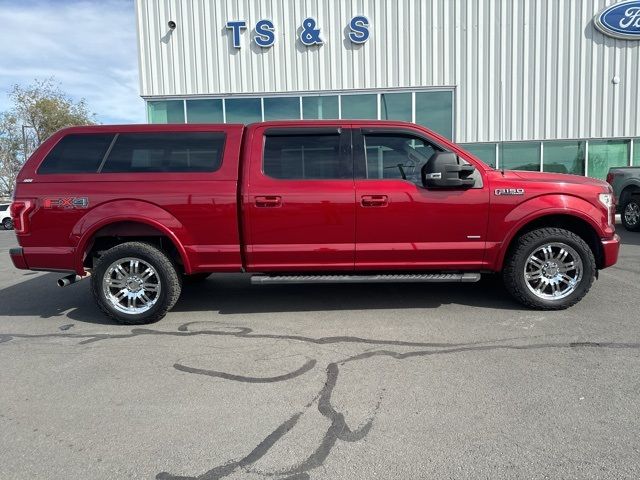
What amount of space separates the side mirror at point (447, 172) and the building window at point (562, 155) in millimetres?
11597

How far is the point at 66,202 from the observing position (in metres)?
4.53

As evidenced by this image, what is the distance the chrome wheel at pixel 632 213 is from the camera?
10.5 m

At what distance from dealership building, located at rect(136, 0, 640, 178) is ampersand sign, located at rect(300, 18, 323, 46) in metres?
0.03

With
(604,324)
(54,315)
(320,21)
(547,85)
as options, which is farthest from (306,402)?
(547,85)

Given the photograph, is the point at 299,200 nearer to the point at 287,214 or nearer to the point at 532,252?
the point at 287,214

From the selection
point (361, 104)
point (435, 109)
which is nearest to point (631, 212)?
point (435, 109)

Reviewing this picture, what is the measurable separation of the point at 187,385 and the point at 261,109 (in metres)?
12.5

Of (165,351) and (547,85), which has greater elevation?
(547,85)

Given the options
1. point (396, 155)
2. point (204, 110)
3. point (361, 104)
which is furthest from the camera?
point (204, 110)

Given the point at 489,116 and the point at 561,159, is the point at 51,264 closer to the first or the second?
the point at 489,116

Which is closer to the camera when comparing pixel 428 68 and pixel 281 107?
pixel 428 68

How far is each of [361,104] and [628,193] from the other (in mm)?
7932

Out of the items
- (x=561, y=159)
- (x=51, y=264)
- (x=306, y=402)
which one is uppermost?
(x=561, y=159)

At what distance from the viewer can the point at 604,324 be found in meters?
4.32
